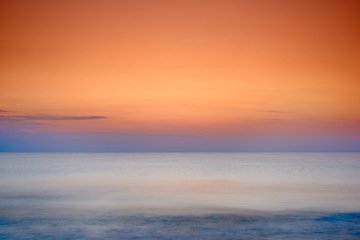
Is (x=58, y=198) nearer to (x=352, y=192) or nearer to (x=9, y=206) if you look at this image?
(x=9, y=206)

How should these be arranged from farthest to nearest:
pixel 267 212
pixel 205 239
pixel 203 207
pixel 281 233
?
1. pixel 203 207
2. pixel 267 212
3. pixel 281 233
4. pixel 205 239

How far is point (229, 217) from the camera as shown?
1555cm

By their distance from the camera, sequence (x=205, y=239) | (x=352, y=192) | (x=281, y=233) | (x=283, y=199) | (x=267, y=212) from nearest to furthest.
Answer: (x=205, y=239) → (x=281, y=233) → (x=267, y=212) → (x=283, y=199) → (x=352, y=192)

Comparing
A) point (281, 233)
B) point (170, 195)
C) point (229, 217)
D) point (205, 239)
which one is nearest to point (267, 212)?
point (229, 217)

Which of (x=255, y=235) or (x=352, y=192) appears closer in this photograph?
(x=255, y=235)

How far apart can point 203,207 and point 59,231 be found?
26.6ft

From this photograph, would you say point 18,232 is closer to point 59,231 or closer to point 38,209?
point 59,231

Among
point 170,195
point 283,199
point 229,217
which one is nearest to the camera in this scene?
point 229,217

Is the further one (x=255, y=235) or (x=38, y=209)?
(x=38, y=209)

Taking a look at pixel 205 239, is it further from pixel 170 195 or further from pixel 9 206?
pixel 170 195

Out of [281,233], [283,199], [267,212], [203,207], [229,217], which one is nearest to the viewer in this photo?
[281,233]

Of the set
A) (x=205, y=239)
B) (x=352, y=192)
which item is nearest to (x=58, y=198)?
(x=205, y=239)

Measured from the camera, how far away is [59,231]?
41.2 ft

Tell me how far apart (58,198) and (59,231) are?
10838 mm
